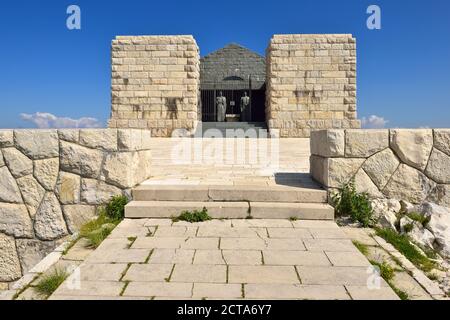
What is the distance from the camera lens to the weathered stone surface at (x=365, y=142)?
4539 mm

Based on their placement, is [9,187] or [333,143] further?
[9,187]

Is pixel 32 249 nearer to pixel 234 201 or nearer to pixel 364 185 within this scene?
pixel 234 201

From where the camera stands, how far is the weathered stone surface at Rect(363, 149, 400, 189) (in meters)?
4.55

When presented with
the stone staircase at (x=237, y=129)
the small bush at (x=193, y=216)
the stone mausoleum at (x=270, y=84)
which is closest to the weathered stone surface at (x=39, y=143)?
the small bush at (x=193, y=216)

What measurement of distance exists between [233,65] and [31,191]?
66.7ft

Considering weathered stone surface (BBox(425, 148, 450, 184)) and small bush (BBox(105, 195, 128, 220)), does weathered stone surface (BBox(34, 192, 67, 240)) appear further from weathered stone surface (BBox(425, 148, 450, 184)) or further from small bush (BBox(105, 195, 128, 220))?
weathered stone surface (BBox(425, 148, 450, 184))

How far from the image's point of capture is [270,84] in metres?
15.1

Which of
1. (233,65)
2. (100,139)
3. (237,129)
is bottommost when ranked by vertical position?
(100,139)

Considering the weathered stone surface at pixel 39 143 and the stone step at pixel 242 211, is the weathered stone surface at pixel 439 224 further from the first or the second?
the weathered stone surface at pixel 39 143

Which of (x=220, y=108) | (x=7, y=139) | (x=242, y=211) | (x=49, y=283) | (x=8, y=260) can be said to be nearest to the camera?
(x=49, y=283)

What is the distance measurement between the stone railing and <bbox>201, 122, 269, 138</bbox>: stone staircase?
9.89 metres

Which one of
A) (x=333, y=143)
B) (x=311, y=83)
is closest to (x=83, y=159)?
(x=333, y=143)
